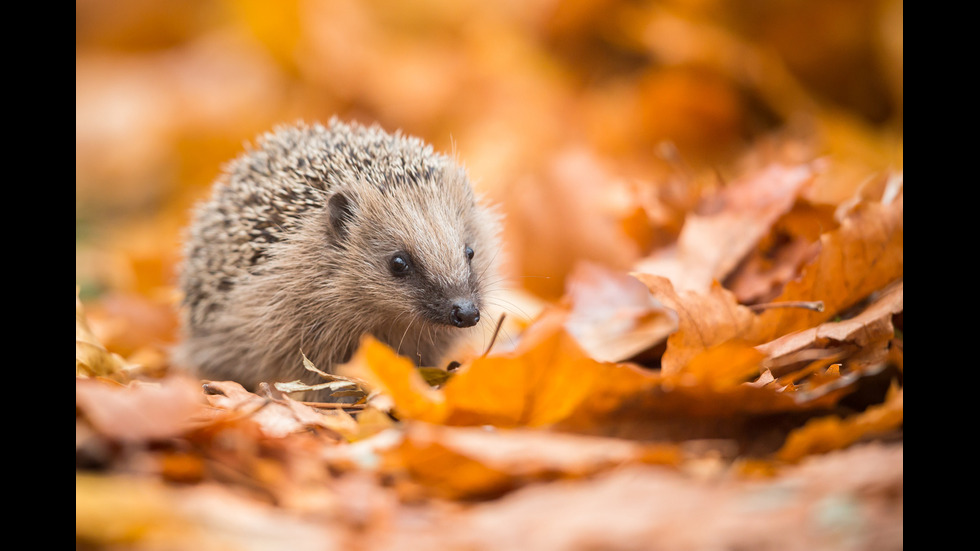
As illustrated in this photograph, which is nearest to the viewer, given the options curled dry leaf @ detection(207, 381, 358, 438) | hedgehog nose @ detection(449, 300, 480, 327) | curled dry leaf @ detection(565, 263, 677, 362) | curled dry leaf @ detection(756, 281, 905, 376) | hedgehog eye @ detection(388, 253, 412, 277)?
curled dry leaf @ detection(207, 381, 358, 438)

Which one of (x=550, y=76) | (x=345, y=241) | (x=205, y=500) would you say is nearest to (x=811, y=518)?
(x=205, y=500)

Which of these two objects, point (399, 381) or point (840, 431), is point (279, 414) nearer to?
point (399, 381)

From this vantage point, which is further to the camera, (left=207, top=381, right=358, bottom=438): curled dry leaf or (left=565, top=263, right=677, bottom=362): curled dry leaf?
(left=565, top=263, right=677, bottom=362): curled dry leaf

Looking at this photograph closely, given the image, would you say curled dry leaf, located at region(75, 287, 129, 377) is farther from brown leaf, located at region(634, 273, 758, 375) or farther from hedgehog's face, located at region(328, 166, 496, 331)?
brown leaf, located at region(634, 273, 758, 375)

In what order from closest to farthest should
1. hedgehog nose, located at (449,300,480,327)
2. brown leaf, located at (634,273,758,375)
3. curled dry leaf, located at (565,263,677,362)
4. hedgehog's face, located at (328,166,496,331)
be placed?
1. brown leaf, located at (634,273,758,375)
2. curled dry leaf, located at (565,263,677,362)
3. hedgehog nose, located at (449,300,480,327)
4. hedgehog's face, located at (328,166,496,331)

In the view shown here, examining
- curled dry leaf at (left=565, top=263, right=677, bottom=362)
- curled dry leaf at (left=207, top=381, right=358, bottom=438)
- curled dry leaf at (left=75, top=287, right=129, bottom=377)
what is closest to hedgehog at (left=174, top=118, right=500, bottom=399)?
curled dry leaf at (left=565, top=263, right=677, bottom=362)

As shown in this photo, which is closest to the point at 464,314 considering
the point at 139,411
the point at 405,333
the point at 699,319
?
the point at 405,333

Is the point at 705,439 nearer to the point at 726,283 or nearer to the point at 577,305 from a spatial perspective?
the point at 577,305
